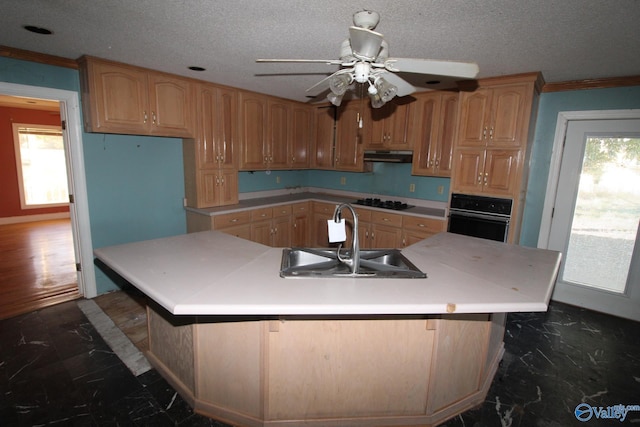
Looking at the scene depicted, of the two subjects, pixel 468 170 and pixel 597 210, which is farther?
pixel 468 170

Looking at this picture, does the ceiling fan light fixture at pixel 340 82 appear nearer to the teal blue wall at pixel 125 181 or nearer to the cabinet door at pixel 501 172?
the cabinet door at pixel 501 172

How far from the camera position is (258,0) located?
1.71m

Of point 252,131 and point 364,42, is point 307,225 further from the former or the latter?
point 364,42

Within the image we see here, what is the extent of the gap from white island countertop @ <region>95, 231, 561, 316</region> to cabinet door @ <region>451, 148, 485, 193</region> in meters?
1.30

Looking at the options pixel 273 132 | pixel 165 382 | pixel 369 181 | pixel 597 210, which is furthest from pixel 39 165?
pixel 597 210

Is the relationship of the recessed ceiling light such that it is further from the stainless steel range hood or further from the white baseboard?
the white baseboard

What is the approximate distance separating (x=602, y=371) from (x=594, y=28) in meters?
2.35

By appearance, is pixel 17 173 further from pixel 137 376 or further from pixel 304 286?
pixel 304 286

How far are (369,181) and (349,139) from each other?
27.4 inches

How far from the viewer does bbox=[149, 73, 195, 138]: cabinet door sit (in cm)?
325

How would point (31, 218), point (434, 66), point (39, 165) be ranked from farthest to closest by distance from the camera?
point (39, 165), point (31, 218), point (434, 66)

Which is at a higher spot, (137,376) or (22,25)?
(22,25)

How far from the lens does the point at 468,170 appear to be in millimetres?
3439

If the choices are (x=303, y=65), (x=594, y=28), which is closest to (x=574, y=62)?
(x=594, y=28)
